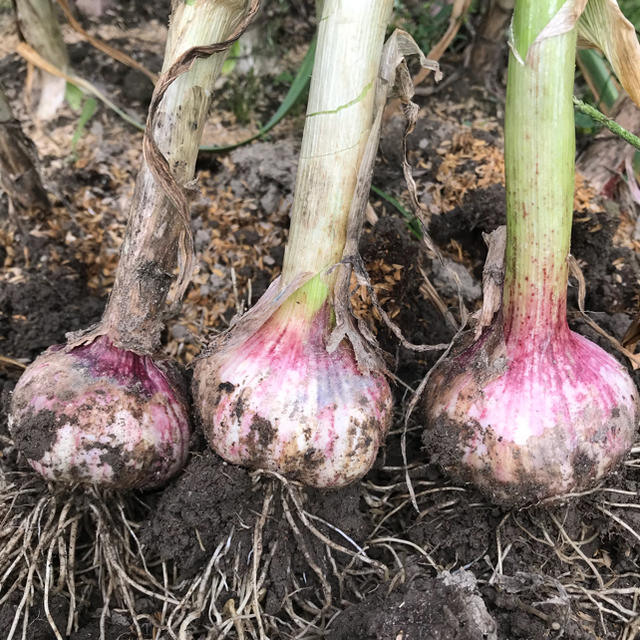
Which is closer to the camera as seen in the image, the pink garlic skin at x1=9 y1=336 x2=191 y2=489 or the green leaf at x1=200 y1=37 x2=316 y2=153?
the pink garlic skin at x1=9 y1=336 x2=191 y2=489

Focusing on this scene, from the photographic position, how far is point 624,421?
0.98 m

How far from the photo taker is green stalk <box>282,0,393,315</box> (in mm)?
1005

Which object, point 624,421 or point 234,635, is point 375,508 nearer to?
point 234,635

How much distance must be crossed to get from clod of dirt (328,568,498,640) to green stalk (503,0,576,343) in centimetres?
40

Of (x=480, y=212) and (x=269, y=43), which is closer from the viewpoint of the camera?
(x=480, y=212)

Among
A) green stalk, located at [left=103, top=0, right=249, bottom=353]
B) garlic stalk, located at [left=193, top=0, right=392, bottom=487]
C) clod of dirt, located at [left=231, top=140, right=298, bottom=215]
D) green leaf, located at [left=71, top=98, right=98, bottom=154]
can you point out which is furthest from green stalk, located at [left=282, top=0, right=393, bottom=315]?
green leaf, located at [left=71, top=98, right=98, bottom=154]

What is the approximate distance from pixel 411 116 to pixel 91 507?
870mm

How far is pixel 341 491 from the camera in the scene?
1043 mm

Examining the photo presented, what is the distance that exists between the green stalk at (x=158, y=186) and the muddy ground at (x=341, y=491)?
0.29ft

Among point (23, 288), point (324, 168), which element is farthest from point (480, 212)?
point (23, 288)

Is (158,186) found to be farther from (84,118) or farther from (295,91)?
(84,118)

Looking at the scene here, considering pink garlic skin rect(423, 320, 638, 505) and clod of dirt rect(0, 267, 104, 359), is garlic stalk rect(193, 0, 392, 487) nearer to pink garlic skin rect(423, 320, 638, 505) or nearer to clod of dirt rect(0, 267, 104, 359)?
pink garlic skin rect(423, 320, 638, 505)

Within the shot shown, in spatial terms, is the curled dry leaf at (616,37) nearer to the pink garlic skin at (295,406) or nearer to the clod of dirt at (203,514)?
the pink garlic skin at (295,406)

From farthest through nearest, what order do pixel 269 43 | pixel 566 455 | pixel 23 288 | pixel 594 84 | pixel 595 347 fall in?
pixel 269 43
pixel 594 84
pixel 23 288
pixel 595 347
pixel 566 455
